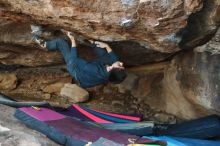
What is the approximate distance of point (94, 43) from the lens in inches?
195

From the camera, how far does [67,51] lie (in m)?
5.07

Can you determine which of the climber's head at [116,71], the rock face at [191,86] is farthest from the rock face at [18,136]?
the rock face at [191,86]

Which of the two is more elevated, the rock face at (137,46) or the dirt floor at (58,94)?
the rock face at (137,46)

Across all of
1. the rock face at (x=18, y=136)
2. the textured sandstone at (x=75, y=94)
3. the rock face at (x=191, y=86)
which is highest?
the rock face at (x=191, y=86)

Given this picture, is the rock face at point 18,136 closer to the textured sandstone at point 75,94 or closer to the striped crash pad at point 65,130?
the striped crash pad at point 65,130

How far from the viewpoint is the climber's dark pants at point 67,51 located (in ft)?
16.1

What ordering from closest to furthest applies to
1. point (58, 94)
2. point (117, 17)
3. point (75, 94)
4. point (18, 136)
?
point (117, 17), point (18, 136), point (75, 94), point (58, 94)

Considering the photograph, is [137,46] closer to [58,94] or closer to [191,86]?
[191,86]

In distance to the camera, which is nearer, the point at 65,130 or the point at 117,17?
the point at 117,17

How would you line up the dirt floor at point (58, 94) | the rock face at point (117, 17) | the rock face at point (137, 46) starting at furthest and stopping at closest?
the dirt floor at point (58, 94) → the rock face at point (137, 46) → the rock face at point (117, 17)

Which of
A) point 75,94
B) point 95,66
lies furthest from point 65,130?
point 75,94

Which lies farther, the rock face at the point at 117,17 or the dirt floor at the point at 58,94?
the dirt floor at the point at 58,94

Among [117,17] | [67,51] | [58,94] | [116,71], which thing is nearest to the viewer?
[117,17]

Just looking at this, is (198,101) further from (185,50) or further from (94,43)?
(94,43)
